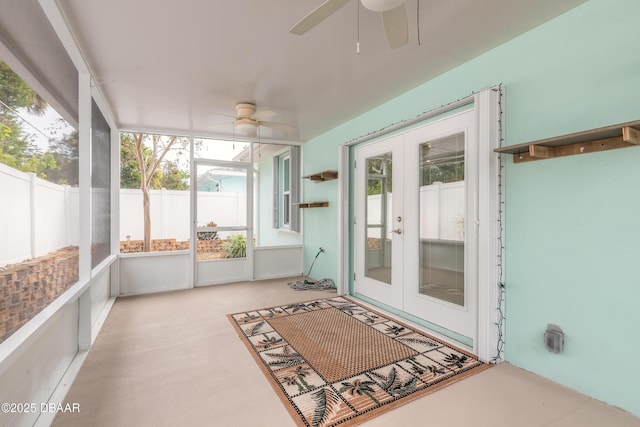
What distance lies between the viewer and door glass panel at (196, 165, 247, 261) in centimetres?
492

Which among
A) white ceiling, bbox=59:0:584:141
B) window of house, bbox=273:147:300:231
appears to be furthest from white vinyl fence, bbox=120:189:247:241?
white ceiling, bbox=59:0:584:141

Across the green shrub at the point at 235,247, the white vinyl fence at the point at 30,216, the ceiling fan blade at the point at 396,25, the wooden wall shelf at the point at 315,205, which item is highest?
the ceiling fan blade at the point at 396,25

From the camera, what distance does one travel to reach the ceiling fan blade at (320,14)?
1.39 m

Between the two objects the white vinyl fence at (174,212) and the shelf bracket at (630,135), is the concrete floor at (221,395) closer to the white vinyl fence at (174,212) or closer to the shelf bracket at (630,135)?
the shelf bracket at (630,135)

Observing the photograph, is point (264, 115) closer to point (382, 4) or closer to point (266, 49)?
point (266, 49)

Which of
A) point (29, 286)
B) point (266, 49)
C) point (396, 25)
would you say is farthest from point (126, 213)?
point (396, 25)

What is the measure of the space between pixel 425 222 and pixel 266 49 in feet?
7.35

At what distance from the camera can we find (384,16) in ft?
5.15

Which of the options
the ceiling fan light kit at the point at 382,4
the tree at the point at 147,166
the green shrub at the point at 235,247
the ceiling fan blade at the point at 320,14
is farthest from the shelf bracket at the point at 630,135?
the tree at the point at 147,166

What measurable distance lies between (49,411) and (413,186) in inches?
133

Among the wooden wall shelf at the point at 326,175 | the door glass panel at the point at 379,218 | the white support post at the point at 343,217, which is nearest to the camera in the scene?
the door glass panel at the point at 379,218

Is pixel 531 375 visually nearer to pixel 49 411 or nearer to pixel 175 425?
pixel 175 425

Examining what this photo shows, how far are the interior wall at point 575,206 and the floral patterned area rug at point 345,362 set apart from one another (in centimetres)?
66

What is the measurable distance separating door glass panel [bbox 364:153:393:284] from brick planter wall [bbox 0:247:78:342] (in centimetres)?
309
